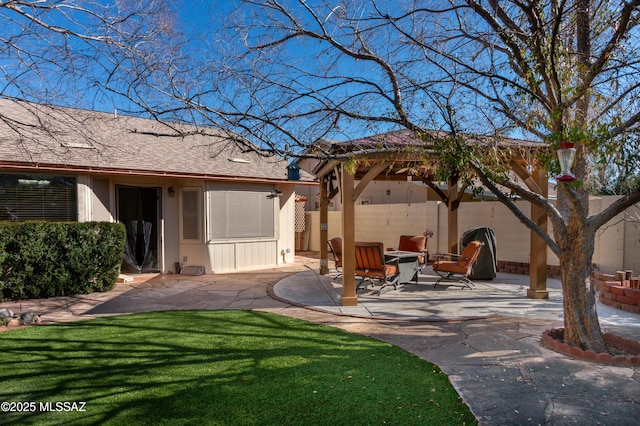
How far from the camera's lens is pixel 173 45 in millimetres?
5988

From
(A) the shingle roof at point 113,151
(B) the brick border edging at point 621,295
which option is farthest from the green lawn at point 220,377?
(B) the brick border edging at point 621,295

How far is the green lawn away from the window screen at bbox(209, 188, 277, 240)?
5.73 metres

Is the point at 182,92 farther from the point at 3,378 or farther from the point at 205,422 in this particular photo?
the point at 205,422

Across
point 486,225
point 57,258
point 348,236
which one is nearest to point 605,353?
point 348,236

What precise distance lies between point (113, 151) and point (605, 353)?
417 inches

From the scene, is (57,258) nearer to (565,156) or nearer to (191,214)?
(191,214)

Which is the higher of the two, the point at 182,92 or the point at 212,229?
the point at 182,92

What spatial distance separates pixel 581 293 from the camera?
192 inches

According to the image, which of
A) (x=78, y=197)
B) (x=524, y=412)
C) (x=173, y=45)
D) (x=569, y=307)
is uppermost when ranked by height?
(x=173, y=45)

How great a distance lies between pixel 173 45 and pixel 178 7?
1.64 feet

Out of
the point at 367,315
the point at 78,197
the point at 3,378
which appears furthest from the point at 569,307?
the point at 78,197

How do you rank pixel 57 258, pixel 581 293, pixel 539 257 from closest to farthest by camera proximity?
1. pixel 581 293
2. pixel 539 257
3. pixel 57 258

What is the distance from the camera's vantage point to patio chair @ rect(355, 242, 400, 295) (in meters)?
8.32

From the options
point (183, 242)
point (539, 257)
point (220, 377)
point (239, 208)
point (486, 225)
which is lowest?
point (220, 377)
